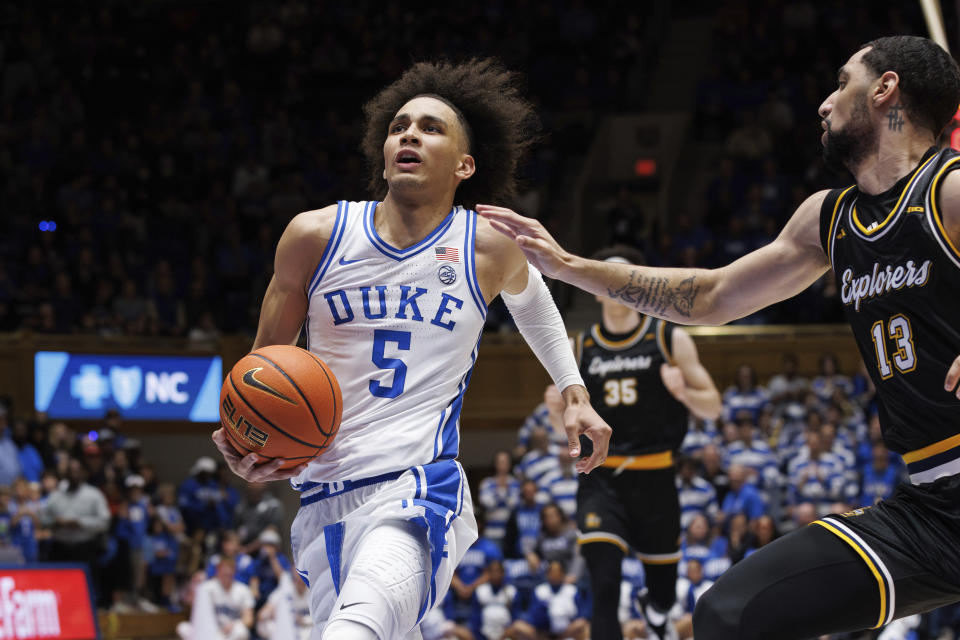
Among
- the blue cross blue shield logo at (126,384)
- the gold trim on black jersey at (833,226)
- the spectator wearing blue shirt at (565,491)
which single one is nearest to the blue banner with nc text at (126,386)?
the blue cross blue shield logo at (126,384)

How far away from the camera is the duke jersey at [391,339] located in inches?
159

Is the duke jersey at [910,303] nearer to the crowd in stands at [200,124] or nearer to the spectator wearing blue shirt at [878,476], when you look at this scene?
the spectator wearing blue shirt at [878,476]

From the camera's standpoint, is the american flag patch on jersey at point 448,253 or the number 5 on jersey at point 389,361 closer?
the number 5 on jersey at point 389,361

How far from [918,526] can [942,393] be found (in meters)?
0.39

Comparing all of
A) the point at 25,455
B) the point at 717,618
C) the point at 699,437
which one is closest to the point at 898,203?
the point at 717,618


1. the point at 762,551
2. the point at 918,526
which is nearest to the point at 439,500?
the point at 762,551

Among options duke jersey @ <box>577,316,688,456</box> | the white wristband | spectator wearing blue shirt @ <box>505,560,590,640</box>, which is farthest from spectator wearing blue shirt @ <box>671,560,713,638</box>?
the white wristband

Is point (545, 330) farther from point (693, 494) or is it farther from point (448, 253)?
point (693, 494)

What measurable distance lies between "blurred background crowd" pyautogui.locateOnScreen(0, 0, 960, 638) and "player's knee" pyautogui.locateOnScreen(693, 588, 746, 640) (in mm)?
6669

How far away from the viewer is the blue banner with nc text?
1616 cm

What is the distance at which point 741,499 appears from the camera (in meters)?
11.4

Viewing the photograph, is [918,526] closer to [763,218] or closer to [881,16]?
[763,218]

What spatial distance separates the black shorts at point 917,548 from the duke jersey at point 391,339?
1438 mm

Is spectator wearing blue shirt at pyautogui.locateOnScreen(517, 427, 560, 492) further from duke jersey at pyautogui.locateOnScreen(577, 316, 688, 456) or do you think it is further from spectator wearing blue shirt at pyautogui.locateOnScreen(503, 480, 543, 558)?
duke jersey at pyautogui.locateOnScreen(577, 316, 688, 456)
